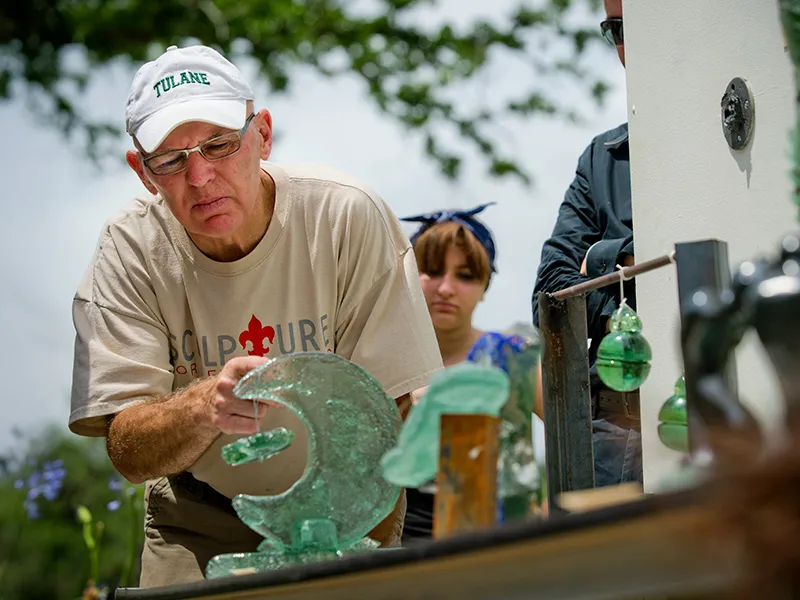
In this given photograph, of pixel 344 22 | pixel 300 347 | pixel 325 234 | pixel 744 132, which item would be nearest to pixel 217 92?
pixel 325 234

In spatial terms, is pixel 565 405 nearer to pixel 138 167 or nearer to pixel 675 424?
pixel 675 424

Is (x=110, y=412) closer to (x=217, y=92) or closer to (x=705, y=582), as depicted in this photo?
(x=217, y=92)

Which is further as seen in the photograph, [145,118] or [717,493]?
[145,118]

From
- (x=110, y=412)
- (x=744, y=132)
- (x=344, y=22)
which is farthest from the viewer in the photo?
(x=344, y=22)

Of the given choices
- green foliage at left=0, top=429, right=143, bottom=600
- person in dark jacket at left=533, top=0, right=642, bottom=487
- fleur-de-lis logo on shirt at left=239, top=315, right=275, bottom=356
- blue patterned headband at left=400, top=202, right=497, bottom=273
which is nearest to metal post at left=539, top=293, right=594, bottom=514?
person in dark jacket at left=533, top=0, right=642, bottom=487

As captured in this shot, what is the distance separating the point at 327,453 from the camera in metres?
1.74

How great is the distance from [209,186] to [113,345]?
45 cm

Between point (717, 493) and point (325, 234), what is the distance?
71.2 inches

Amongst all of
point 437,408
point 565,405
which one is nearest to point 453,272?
point 565,405

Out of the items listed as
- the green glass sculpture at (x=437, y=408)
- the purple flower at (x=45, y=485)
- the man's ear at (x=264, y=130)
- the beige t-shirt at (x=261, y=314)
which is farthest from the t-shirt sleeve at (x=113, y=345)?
the purple flower at (x=45, y=485)

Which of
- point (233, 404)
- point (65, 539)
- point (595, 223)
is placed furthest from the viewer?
point (65, 539)

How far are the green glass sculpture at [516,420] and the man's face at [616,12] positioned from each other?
4.81ft

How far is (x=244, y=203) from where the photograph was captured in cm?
Result: 246

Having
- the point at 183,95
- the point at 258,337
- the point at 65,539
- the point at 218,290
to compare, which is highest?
the point at 183,95
